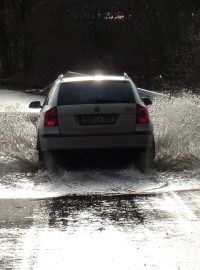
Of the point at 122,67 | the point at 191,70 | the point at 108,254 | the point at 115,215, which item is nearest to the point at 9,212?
the point at 115,215

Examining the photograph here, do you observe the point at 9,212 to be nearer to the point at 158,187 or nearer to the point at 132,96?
the point at 158,187

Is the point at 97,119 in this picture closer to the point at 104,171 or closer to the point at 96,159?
the point at 96,159

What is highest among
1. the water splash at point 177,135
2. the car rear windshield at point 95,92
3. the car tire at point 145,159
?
the car rear windshield at point 95,92

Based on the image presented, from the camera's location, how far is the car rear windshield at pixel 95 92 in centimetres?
1162

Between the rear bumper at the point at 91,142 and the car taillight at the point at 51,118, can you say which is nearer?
the rear bumper at the point at 91,142

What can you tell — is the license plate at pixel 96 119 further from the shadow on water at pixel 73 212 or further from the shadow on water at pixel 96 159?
the shadow on water at pixel 73 212

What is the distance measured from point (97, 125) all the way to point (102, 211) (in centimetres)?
287

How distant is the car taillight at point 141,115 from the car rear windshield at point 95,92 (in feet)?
0.59

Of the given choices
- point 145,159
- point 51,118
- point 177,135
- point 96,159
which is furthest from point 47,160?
point 177,135

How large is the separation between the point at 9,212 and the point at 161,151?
5100 millimetres

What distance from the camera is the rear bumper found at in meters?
11.2

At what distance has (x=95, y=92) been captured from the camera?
11.9 metres

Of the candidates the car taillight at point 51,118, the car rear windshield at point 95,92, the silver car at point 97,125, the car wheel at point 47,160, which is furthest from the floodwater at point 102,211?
the car rear windshield at point 95,92

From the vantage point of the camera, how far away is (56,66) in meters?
46.9
